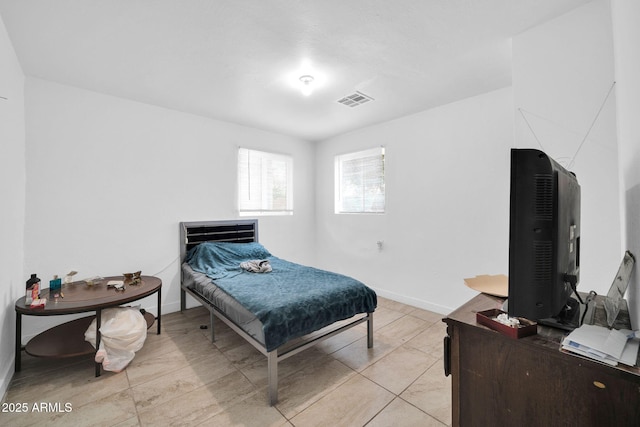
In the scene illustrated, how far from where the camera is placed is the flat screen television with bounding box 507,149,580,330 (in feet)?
2.76

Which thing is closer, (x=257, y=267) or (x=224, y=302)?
(x=224, y=302)

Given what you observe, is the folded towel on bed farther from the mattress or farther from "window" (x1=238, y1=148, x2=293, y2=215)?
"window" (x1=238, y1=148, x2=293, y2=215)

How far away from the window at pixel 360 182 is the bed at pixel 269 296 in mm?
1561

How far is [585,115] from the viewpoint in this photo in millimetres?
1639

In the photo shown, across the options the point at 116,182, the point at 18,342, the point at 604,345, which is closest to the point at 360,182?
the point at 116,182

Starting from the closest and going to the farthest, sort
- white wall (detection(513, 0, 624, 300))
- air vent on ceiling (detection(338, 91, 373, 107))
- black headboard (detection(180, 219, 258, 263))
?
1. white wall (detection(513, 0, 624, 300))
2. air vent on ceiling (detection(338, 91, 373, 107))
3. black headboard (detection(180, 219, 258, 263))

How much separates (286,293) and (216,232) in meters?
1.92

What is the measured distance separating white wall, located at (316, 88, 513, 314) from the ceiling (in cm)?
37

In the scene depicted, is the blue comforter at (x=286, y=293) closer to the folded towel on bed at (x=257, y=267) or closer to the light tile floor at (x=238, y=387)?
the folded towel on bed at (x=257, y=267)

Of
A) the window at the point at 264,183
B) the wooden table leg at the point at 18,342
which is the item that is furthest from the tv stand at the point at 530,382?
the window at the point at 264,183

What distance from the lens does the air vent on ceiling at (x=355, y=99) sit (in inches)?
115

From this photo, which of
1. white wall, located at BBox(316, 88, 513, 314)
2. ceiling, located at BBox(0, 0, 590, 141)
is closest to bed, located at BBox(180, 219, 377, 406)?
white wall, located at BBox(316, 88, 513, 314)

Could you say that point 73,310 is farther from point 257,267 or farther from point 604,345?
point 604,345

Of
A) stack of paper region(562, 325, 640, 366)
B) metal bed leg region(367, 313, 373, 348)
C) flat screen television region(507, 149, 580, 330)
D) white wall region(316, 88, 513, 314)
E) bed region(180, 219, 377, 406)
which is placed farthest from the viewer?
white wall region(316, 88, 513, 314)
